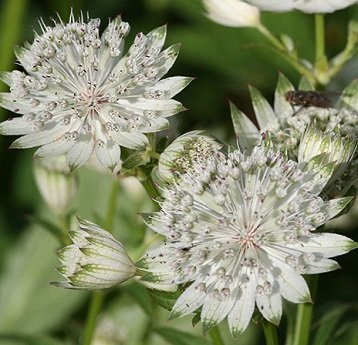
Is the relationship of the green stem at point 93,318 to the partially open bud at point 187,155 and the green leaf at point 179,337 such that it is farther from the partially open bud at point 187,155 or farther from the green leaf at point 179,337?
the partially open bud at point 187,155

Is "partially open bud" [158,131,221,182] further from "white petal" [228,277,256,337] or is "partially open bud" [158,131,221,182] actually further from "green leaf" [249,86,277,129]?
"green leaf" [249,86,277,129]

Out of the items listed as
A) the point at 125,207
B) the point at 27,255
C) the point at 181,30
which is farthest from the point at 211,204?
the point at 181,30

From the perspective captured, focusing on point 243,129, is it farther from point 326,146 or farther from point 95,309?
point 95,309

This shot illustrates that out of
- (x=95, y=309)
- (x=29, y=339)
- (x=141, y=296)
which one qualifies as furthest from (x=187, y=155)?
(x=29, y=339)

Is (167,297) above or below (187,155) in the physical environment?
below

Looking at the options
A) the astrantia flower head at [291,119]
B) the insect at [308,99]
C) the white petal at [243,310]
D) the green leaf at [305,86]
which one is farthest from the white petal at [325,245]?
the green leaf at [305,86]

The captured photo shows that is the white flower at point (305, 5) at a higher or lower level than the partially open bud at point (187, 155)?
higher
